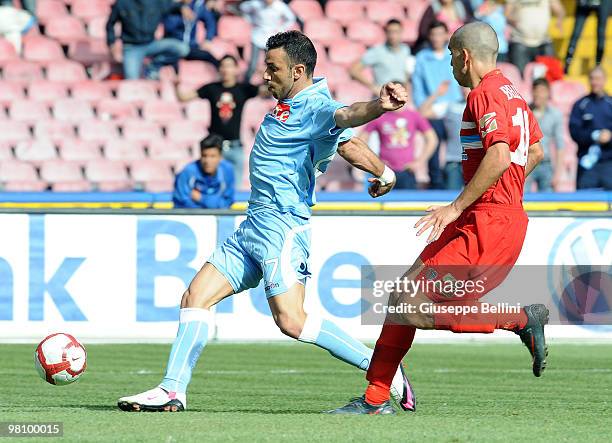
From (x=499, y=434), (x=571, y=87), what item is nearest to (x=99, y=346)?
(x=499, y=434)

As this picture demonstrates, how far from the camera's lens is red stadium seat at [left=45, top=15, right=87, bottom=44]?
21.0 m

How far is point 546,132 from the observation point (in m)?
17.6

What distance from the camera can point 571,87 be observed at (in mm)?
20750

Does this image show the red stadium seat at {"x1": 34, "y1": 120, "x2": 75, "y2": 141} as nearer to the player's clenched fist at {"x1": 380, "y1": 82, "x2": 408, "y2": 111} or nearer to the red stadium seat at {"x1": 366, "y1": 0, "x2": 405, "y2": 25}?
the red stadium seat at {"x1": 366, "y1": 0, "x2": 405, "y2": 25}

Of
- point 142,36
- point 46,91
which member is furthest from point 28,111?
point 142,36

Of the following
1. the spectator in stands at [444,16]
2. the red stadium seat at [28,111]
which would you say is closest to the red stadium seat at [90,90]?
the red stadium seat at [28,111]

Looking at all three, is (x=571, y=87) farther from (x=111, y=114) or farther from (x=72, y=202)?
(x=72, y=202)

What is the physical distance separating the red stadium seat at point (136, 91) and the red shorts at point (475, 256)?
1284cm

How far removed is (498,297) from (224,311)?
285 cm

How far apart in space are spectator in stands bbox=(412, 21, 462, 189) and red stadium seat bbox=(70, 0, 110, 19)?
18.7ft

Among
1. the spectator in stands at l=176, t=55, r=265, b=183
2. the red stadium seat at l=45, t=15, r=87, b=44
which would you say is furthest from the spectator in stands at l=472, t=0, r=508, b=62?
the red stadium seat at l=45, t=15, r=87, b=44

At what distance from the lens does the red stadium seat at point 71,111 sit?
1953 cm

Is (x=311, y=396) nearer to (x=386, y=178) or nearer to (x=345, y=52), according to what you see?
(x=386, y=178)

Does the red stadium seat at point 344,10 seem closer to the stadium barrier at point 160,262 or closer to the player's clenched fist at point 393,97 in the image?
the stadium barrier at point 160,262
